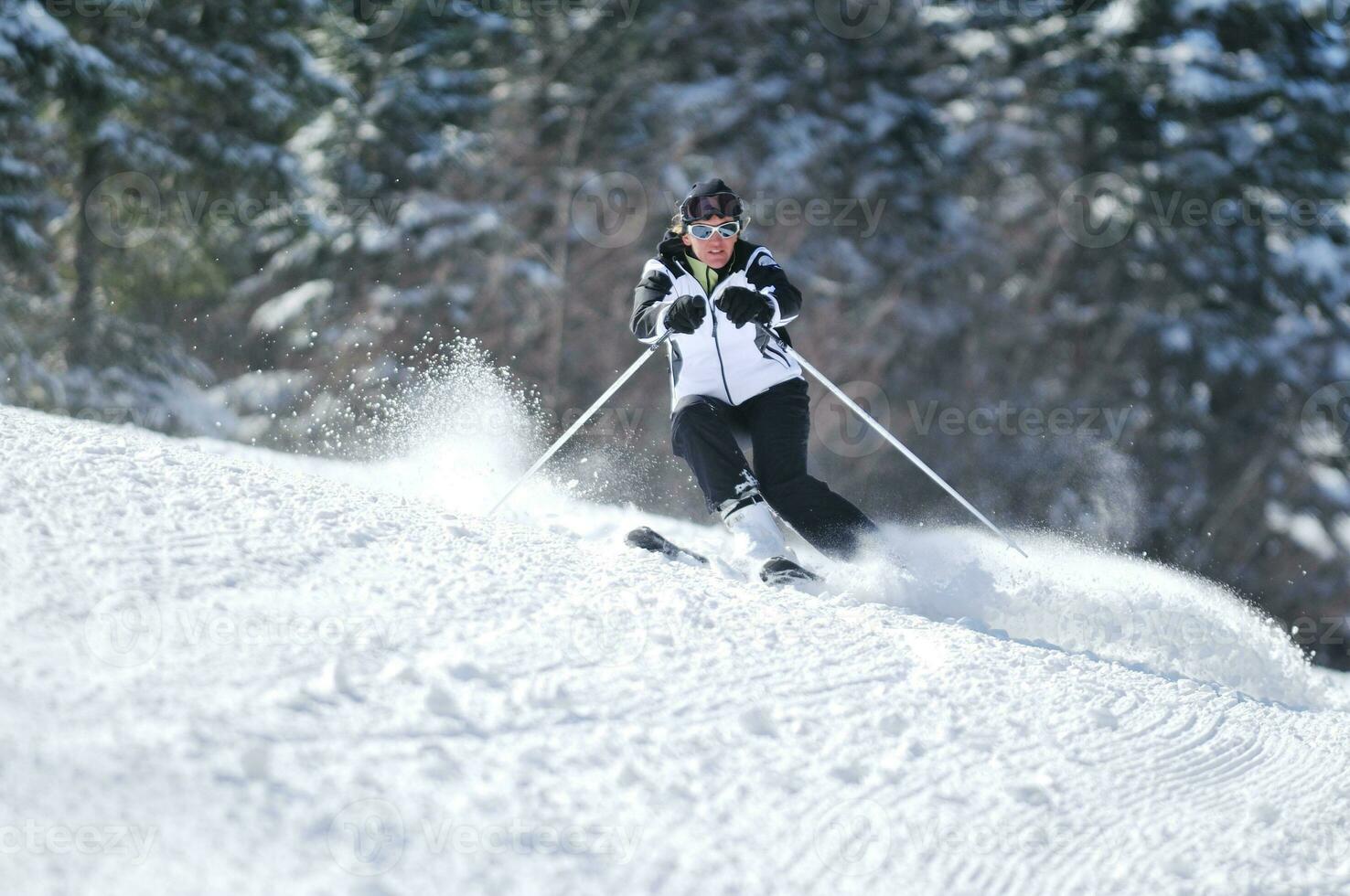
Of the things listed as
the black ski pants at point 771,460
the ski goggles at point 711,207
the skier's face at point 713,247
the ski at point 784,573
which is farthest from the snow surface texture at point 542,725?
the ski goggles at point 711,207

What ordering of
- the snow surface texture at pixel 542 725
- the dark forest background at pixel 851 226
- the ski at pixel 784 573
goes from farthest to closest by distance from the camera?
1. the dark forest background at pixel 851 226
2. the ski at pixel 784 573
3. the snow surface texture at pixel 542 725

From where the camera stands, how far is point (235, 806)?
7.18 feet

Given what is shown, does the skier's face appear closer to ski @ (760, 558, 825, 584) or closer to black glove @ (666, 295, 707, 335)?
black glove @ (666, 295, 707, 335)

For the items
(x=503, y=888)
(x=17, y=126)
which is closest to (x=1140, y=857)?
(x=503, y=888)

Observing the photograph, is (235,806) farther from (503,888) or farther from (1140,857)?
(1140,857)

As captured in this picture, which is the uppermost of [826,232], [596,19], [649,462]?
[596,19]

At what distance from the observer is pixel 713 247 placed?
15.8ft

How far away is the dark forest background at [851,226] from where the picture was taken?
50.3ft

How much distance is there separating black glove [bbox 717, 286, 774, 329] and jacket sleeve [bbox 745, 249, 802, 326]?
0.09 meters

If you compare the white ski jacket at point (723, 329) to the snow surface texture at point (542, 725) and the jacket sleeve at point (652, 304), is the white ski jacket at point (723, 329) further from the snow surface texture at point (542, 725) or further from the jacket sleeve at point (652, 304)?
the snow surface texture at point (542, 725)

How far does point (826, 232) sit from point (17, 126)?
11850mm

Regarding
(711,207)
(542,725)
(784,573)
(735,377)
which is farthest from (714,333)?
(542,725)

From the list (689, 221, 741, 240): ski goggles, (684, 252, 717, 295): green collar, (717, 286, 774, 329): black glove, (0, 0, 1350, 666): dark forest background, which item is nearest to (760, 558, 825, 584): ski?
(717, 286, 774, 329): black glove

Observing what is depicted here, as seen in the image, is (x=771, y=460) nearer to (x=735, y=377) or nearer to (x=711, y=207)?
(x=735, y=377)
